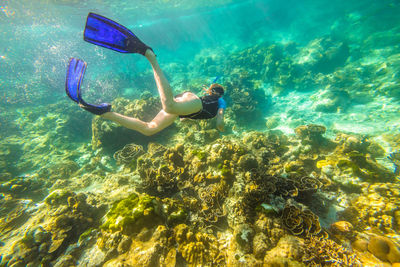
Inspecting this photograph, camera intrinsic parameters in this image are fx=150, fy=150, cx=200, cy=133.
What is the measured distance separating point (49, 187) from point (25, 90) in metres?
21.8

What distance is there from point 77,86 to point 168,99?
2.17 metres

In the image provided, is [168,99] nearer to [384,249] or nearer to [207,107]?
[207,107]

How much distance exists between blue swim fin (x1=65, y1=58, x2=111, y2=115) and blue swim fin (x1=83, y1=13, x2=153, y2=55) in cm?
92

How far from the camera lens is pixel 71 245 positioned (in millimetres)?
3510

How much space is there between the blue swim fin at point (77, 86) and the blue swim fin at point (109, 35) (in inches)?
36.1

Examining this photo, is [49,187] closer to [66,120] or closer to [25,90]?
[66,120]

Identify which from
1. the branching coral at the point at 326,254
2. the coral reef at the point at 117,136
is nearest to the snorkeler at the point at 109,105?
the branching coral at the point at 326,254

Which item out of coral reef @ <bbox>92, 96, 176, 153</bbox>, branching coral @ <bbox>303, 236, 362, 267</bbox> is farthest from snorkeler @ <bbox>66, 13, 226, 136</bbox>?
coral reef @ <bbox>92, 96, 176, 153</bbox>

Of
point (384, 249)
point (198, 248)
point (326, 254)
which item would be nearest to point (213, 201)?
point (198, 248)

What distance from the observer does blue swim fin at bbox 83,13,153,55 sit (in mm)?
3014

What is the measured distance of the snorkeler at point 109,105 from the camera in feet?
10.1

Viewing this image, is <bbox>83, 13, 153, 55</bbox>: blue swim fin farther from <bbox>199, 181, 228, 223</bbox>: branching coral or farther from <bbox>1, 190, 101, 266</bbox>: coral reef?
<bbox>1, 190, 101, 266</bbox>: coral reef

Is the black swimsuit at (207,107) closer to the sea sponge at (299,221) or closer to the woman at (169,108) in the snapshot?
the woman at (169,108)

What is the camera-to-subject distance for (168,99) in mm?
3527
